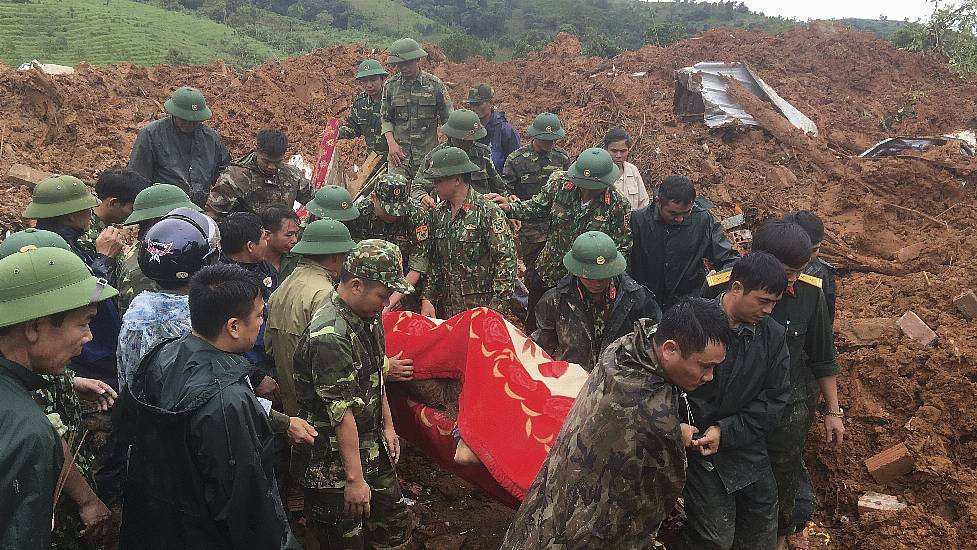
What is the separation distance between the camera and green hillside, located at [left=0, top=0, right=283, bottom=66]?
2012 centimetres

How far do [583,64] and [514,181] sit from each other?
9.95 metres

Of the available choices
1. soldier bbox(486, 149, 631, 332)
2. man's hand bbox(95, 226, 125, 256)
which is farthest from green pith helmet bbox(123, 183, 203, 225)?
soldier bbox(486, 149, 631, 332)

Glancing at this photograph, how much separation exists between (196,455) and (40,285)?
2.70ft

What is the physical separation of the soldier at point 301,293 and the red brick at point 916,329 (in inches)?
189

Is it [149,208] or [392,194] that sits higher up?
[149,208]

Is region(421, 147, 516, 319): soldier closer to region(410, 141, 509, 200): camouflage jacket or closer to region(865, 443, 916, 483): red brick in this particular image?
region(410, 141, 509, 200): camouflage jacket

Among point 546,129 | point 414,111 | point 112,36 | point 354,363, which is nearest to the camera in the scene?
point 354,363

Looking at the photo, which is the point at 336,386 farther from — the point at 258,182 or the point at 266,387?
the point at 258,182

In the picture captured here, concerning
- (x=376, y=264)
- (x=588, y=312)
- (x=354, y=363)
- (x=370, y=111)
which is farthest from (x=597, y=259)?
(x=370, y=111)

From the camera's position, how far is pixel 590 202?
558cm

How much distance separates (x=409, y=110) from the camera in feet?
25.4

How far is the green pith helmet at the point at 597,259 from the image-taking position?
4.28 meters

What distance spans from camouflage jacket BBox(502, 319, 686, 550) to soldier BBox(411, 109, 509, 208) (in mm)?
3358

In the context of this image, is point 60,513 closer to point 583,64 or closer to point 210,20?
point 583,64
